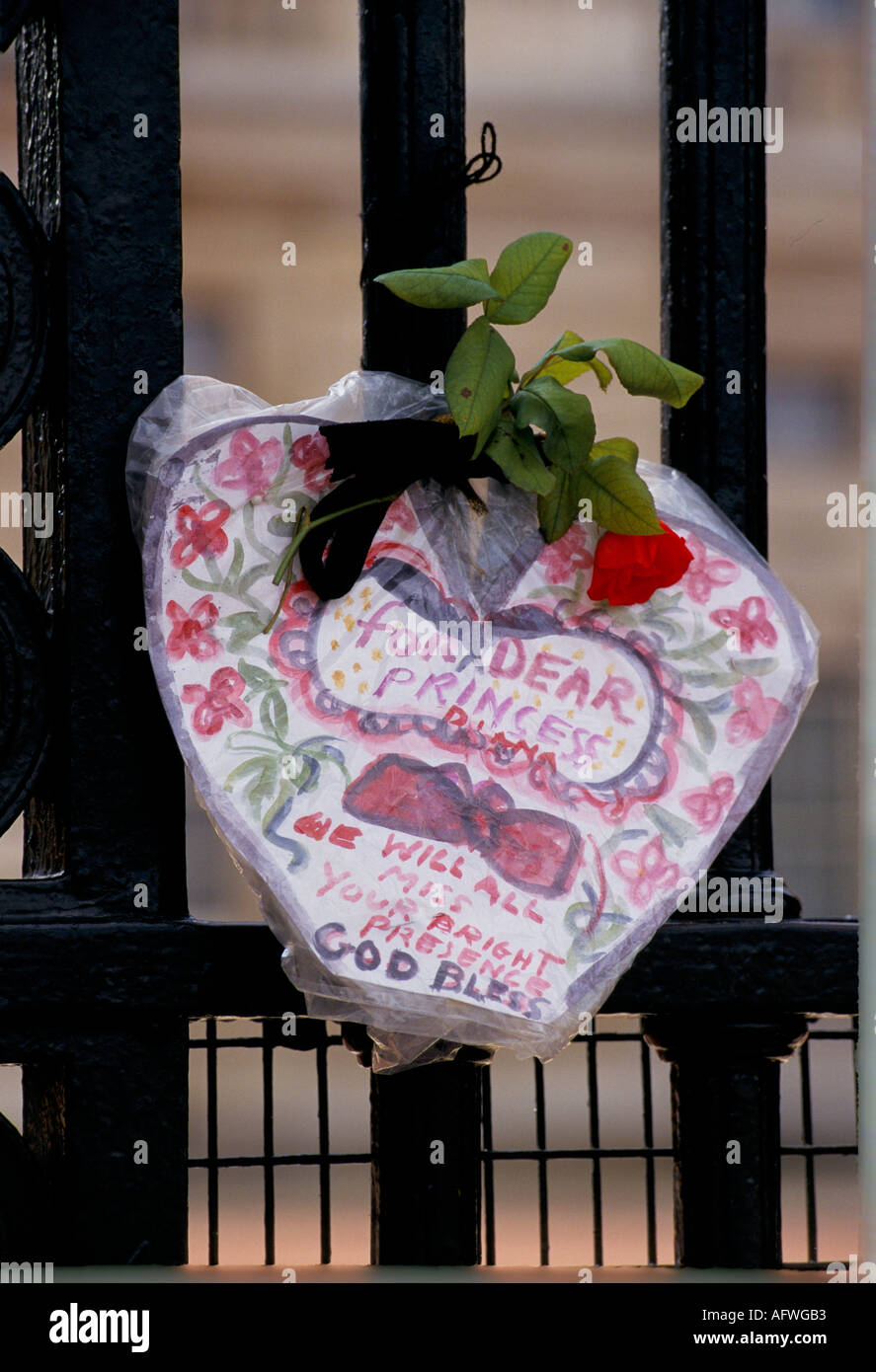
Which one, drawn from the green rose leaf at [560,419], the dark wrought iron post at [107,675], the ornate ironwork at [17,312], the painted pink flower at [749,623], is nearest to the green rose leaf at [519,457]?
the green rose leaf at [560,419]

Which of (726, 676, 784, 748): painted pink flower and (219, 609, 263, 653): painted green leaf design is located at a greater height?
(219, 609, 263, 653): painted green leaf design

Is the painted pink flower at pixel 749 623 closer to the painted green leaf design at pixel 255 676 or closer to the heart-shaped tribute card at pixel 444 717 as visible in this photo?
the heart-shaped tribute card at pixel 444 717

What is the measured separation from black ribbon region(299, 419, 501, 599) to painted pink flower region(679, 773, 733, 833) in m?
0.38

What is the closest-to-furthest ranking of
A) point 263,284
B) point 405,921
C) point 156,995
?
point 405,921, point 156,995, point 263,284

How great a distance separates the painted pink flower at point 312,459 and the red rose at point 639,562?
0.27 m

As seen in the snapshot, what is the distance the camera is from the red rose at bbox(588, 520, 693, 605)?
53.9 inches

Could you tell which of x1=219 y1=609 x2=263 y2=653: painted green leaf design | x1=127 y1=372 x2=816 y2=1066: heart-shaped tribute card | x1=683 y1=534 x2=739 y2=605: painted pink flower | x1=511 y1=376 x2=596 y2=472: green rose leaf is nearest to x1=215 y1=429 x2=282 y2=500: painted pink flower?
x1=127 y1=372 x2=816 y2=1066: heart-shaped tribute card

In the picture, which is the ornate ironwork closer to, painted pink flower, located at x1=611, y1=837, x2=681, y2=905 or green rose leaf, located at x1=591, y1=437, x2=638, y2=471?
green rose leaf, located at x1=591, y1=437, x2=638, y2=471

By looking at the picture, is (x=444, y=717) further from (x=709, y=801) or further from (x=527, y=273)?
(x=527, y=273)

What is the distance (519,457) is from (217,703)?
0.36 meters

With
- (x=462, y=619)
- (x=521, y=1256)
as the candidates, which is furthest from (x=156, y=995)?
(x=521, y=1256)

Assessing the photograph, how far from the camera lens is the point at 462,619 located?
54.9 inches
